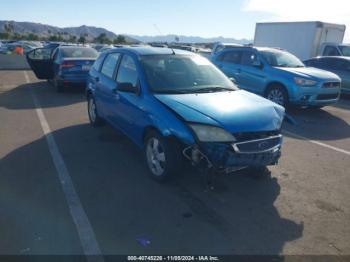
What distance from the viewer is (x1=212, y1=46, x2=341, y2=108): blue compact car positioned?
28.6 ft

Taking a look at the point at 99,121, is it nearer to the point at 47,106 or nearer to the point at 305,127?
the point at 47,106

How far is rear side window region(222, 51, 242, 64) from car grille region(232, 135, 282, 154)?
6.69 m

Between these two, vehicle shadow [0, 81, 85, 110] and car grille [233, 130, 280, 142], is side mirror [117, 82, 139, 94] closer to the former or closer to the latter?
car grille [233, 130, 280, 142]

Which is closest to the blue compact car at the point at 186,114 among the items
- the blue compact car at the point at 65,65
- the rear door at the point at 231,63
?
the rear door at the point at 231,63

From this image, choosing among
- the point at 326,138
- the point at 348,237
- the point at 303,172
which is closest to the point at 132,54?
the point at 303,172

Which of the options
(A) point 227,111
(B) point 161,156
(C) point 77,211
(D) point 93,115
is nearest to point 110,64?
(D) point 93,115

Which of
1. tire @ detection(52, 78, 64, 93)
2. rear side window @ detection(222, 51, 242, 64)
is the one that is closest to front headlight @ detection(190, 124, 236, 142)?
rear side window @ detection(222, 51, 242, 64)

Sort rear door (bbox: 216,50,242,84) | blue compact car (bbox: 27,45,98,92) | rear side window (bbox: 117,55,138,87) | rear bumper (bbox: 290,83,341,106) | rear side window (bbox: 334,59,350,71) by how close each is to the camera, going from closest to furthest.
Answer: rear side window (bbox: 117,55,138,87)
rear bumper (bbox: 290,83,341,106)
rear door (bbox: 216,50,242,84)
blue compact car (bbox: 27,45,98,92)
rear side window (bbox: 334,59,350,71)

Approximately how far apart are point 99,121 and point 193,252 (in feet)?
14.5

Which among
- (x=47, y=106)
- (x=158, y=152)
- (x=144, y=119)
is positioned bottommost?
(x=47, y=106)

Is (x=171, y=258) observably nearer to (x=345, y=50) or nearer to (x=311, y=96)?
(x=311, y=96)

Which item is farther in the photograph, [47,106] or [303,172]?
[47,106]

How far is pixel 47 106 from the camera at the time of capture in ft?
30.3

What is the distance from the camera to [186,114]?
3.94m
